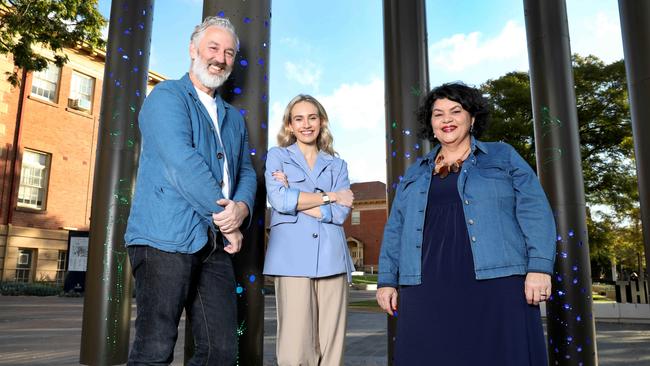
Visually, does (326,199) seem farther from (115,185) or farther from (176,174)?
(115,185)

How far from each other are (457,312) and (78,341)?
20.6 feet

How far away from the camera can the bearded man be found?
2102mm

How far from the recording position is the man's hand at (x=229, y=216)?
2203 millimetres

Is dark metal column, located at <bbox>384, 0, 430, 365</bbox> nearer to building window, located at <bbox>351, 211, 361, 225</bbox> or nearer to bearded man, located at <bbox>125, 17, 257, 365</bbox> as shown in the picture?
bearded man, located at <bbox>125, 17, 257, 365</bbox>

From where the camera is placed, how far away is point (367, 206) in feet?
178

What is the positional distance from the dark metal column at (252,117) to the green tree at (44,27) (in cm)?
740

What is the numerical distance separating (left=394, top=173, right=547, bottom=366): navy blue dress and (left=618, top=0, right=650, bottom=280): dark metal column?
2.08 metres

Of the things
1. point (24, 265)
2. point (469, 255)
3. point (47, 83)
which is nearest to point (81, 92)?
point (47, 83)

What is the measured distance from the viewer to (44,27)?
902 centimetres

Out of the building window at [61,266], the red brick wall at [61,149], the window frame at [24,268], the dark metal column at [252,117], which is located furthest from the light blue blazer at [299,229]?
the building window at [61,266]

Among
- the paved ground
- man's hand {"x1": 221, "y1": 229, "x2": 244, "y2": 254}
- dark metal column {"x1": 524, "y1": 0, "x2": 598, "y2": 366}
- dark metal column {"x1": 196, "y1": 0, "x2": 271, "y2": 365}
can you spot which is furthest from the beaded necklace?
the paved ground

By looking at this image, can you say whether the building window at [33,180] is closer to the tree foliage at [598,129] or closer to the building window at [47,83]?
the building window at [47,83]

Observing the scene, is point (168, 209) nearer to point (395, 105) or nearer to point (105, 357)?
point (395, 105)

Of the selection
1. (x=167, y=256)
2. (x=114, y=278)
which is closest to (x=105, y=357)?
(x=114, y=278)
